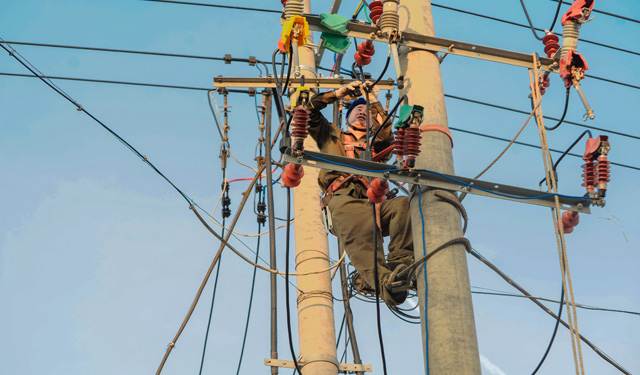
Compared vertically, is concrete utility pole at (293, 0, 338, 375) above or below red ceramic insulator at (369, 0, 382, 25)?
below

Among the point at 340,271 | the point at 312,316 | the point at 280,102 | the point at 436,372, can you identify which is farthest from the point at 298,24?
the point at 340,271

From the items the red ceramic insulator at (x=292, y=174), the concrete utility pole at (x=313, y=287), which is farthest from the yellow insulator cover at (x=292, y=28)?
the concrete utility pole at (x=313, y=287)

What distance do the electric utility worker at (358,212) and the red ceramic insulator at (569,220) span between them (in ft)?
3.85

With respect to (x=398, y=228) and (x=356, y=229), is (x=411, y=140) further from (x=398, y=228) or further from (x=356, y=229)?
(x=356, y=229)

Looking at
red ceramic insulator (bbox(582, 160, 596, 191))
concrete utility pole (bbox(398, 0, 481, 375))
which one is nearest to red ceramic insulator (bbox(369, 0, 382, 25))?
concrete utility pole (bbox(398, 0, 481, 375))

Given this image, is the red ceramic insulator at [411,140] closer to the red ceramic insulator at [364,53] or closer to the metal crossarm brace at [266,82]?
the red ceramic insulator at [364,53]

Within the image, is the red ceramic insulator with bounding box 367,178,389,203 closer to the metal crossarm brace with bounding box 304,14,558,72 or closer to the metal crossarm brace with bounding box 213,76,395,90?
the metal crossarm brace with bounding box 304,14,558,72

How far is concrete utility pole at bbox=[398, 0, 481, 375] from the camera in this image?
4547mm

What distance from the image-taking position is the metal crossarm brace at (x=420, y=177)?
502 centimetres

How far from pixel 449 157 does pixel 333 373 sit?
2.53 meters

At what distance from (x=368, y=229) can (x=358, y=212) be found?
17 centimetres

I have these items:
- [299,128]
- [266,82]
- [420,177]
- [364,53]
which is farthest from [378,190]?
[266,82]

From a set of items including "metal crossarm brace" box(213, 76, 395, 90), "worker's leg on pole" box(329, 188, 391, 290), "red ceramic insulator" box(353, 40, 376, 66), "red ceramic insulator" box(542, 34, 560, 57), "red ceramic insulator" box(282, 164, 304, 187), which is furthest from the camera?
"metal crossarm brace" box(213, 76, 395, 90)

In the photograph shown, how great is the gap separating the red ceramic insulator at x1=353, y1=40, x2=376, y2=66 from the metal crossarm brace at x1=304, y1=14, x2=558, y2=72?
86 cm
